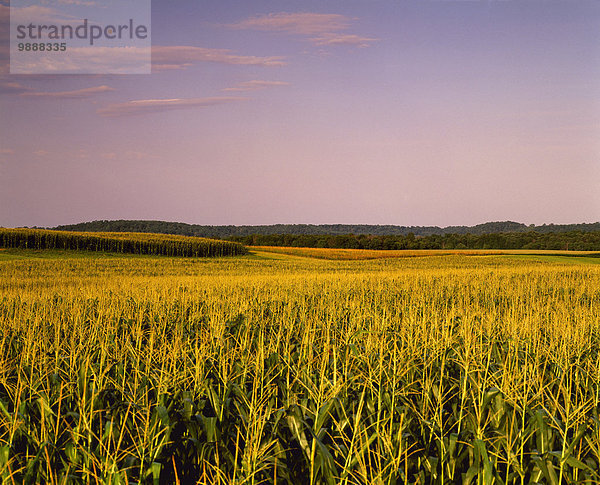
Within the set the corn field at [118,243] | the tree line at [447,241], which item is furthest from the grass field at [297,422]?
the tree line at [447,241]

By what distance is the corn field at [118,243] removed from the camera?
62250 millimetres

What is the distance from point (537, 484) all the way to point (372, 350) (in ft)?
12.5

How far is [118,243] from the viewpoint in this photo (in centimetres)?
6750

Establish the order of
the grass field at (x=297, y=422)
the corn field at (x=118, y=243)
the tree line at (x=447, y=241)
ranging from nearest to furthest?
1. the grass field at (x=297, y=422)
2. the corn field at (x=118, y=243)
3. the tree line at (x=447, y=241)

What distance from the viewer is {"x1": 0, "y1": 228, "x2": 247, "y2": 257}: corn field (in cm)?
6225

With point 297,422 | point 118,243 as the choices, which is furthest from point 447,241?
point 297,422

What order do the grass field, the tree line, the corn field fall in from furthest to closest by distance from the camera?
the tree line, the corn field, the grass field

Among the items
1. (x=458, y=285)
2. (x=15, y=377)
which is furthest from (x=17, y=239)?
(x=15, y=377)

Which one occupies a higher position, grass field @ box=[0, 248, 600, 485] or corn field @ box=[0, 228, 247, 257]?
corn field @ box=[0, 228, 247, 257]

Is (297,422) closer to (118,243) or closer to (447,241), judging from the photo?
(118,243)

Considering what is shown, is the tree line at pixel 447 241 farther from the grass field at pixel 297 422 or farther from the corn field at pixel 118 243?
the grass field at pixel 297 422

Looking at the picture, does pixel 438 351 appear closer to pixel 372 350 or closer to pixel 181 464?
pixel 372 350

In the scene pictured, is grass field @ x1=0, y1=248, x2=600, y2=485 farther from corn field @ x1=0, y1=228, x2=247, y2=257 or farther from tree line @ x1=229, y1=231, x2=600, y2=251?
tree line @ x1=229, y1=231, x2=600, y2=251

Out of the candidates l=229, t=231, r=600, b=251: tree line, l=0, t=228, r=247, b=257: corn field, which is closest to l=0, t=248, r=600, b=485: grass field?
l=0, t=228, r=247, b=257: corn field
